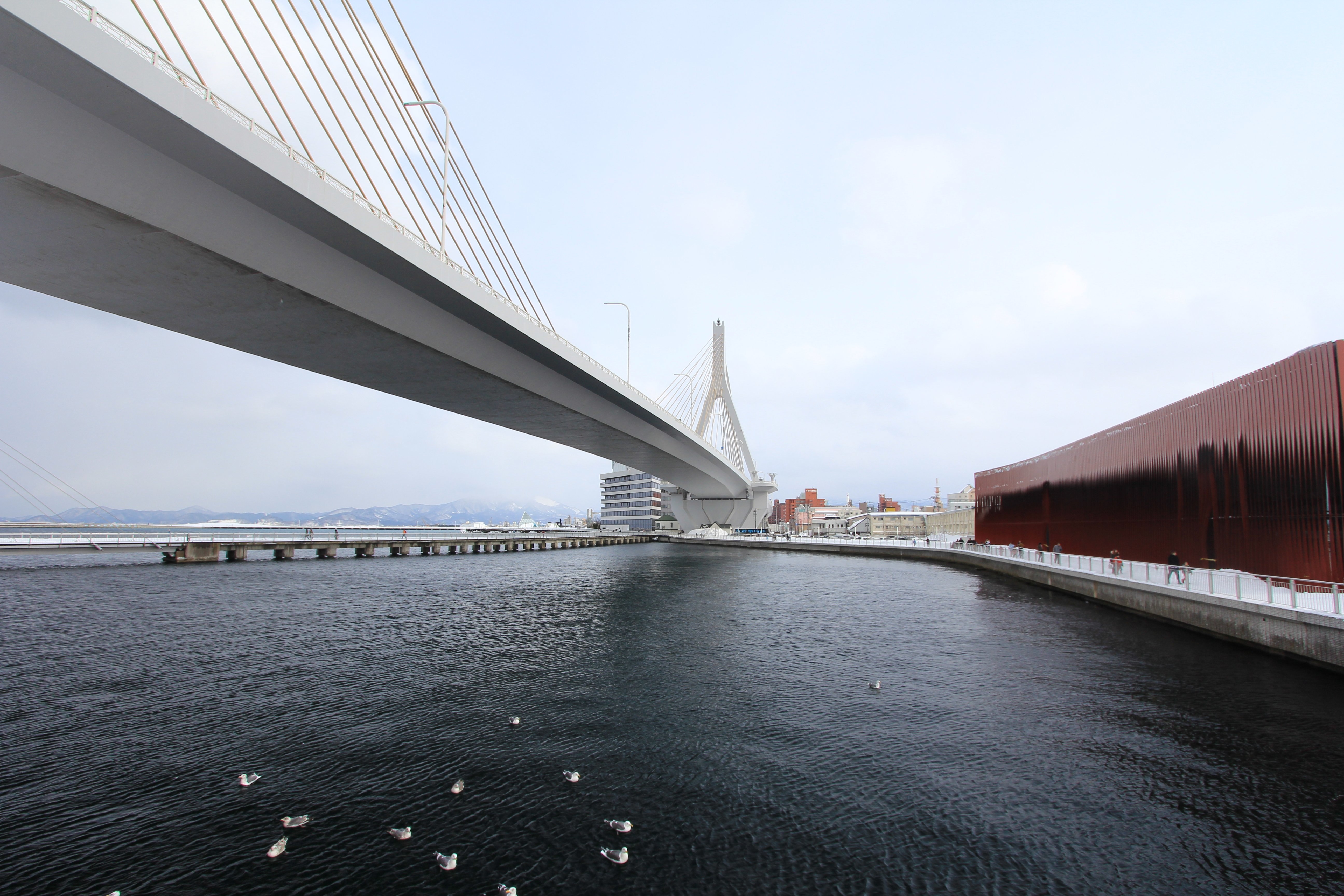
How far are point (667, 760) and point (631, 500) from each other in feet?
495

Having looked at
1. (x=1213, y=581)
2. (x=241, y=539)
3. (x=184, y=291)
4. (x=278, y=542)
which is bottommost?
(x=278, y=542)

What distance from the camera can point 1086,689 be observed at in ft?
45.4

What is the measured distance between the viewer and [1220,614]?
696 inches

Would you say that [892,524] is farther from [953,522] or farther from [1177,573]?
[1177,573]

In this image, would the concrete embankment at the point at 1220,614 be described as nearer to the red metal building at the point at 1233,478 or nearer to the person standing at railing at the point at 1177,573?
the person standing at railing at the point at 1177,573

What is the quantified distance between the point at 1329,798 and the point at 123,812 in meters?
17.2

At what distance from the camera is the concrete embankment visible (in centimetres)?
1420

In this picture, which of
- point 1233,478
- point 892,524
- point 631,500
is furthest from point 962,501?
point 1233,478

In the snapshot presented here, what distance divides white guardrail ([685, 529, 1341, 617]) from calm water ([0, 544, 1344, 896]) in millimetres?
1646

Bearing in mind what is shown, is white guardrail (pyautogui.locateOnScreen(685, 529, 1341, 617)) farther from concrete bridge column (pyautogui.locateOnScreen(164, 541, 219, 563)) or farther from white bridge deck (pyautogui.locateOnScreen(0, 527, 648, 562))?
concrete bridge column (pyautogui.locateOnScreen(164, 541, 219, 563))

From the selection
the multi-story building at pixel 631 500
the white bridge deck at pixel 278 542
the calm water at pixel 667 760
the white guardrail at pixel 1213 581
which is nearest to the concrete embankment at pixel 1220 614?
the white guardrail at pixel 1213 581

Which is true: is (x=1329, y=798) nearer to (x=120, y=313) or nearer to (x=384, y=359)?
(x=384, y=359)

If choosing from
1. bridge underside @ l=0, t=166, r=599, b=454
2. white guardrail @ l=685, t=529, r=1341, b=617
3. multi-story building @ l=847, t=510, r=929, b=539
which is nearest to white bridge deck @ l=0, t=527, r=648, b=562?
bridge underside @ l=0, t=166, r=599, b=454

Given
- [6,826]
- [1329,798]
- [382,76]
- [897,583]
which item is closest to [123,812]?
[6,826]
